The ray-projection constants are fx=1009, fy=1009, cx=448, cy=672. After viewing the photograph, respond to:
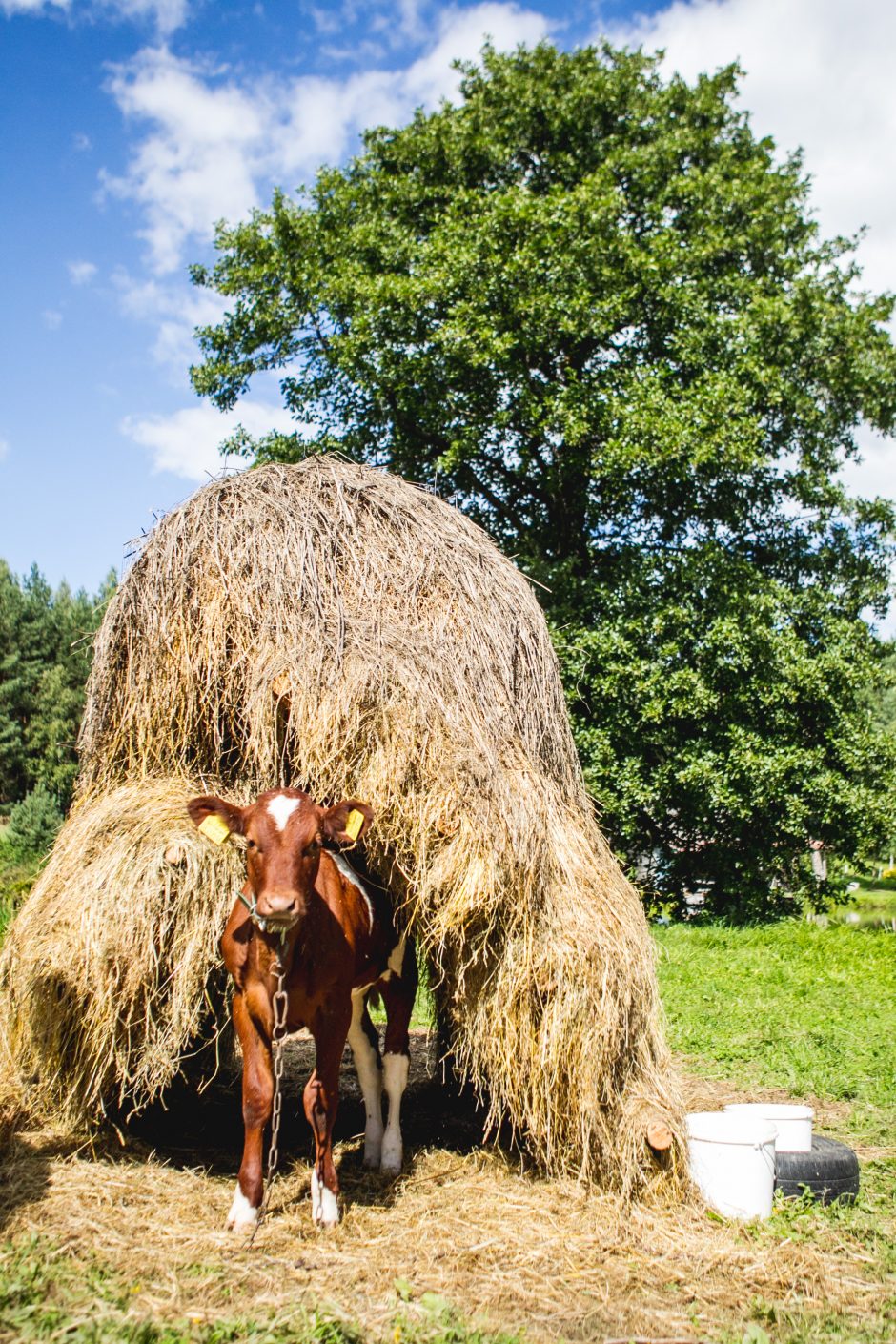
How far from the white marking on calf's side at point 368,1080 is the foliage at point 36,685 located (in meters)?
29.8

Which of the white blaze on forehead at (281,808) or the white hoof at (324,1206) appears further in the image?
the white hoof at (324,1206)

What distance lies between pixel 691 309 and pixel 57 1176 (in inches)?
654

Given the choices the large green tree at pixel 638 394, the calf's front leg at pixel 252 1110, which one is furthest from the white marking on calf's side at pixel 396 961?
the large green tree at pixel 638 394

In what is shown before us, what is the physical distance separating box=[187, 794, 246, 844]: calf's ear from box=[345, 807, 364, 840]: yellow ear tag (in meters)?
0.50

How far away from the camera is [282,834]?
4594 millimetres

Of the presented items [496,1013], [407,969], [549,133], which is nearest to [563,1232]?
[496,1013]

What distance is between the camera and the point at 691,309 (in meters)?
17.7

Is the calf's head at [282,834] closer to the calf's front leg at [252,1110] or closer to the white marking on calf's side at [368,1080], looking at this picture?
the calf's front leg at [252,1110]

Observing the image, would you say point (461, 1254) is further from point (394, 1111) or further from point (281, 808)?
point (281, 808)

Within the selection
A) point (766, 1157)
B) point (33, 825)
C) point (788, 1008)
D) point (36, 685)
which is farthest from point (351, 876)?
point (36, 685)

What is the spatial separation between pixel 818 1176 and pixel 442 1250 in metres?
2.07

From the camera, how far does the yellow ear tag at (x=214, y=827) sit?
4824 mm

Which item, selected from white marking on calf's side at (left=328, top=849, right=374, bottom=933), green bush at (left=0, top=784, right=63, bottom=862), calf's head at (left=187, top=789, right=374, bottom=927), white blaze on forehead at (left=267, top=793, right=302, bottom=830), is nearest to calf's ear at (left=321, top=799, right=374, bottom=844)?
calf's head at (left=187, top=789, right=374, bottom=927)

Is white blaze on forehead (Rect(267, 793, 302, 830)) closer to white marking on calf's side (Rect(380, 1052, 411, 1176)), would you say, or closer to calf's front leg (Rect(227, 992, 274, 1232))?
calf's front leg (Rect(227, 992, 274, 1232))
